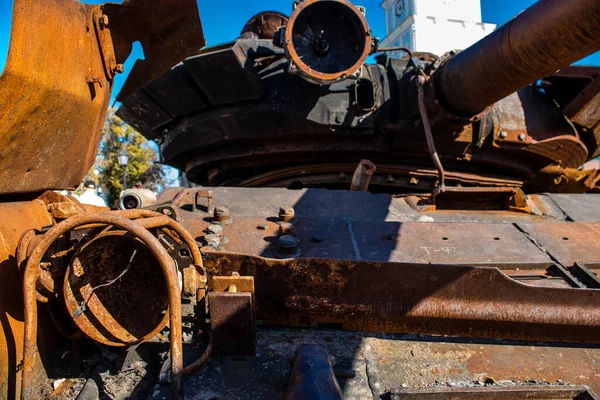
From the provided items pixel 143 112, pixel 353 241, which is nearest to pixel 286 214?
pixel 353 241

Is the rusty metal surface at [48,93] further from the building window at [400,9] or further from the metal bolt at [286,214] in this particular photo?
the building window at [400,9]

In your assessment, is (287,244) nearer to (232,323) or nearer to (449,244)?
(232,323)

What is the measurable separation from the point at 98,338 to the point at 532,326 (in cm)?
179

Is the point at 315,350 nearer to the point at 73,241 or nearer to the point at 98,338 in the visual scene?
the point at 98,338

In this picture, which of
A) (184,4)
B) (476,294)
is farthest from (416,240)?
Result: (184,4)

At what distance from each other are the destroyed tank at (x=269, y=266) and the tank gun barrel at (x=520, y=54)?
0.5 inches

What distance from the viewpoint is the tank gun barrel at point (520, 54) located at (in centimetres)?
232

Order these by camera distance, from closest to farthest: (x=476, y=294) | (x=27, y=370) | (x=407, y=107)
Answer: (x=27, y=370) < (x=476, y=294) < (x=407, y=107)

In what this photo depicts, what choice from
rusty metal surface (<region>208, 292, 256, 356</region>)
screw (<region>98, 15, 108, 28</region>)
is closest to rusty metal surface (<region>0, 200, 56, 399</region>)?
rusty metal surface (<region>208, 292, 256, 356</region>)

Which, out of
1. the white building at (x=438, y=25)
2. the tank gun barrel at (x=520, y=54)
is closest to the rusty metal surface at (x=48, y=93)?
the tank gun barrel at (x=520, y=54)

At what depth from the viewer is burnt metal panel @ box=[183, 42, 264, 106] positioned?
3973 millimetres

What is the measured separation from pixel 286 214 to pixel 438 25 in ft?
92.3

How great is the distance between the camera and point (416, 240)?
7.97ft

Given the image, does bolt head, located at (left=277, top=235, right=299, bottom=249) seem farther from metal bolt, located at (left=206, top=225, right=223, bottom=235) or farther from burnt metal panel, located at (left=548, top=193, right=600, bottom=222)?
burnt metal panel, located at (left=548, top=193, right=600, bottom=222)
